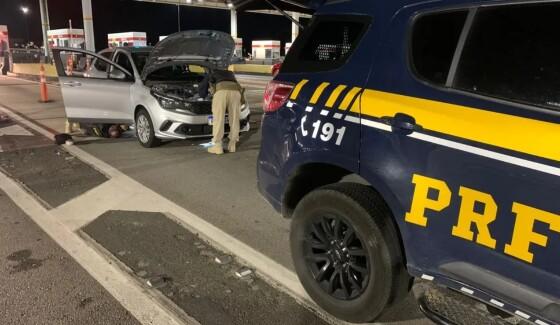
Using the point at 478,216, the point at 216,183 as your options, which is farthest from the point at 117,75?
the point at 478,216

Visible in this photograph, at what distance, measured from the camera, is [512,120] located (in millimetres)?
2092

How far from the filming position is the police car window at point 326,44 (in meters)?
2.90

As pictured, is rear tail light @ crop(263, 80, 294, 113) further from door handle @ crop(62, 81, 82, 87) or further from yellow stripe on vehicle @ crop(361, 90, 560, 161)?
door handle @ crop(62, 81, 82, 87)

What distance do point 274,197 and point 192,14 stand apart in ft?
267

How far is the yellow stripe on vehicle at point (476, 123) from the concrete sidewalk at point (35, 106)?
8456 mm

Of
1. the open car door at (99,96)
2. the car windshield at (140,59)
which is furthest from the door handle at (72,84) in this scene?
the car windshield at (140,59)

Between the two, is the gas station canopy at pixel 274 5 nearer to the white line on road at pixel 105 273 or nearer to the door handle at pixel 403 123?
the door handle at pixel 403 123

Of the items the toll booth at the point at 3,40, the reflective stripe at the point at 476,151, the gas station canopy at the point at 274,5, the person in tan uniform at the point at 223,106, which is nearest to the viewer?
the reflective stripe at the point at 476,151

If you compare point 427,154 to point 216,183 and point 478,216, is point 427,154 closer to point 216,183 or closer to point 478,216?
point 478,216

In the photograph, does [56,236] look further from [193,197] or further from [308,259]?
[308,259]

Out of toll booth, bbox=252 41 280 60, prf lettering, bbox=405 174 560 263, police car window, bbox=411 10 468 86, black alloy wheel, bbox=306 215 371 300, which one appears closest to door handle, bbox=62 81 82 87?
black alloy wheel, bbox=306 215 371 300

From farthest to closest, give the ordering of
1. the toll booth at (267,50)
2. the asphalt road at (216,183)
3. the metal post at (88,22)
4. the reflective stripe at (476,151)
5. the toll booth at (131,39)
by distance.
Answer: the toll booth at (267,50) → the toll booth at (131,39) → the metal post at (88,22) → the asphalt road at (216,183) → the reflective stripe at (476,151)

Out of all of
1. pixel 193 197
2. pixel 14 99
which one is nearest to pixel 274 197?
pixel 193 197

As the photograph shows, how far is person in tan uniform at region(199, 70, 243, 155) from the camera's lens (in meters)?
7.45
